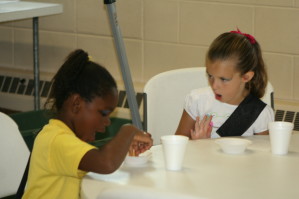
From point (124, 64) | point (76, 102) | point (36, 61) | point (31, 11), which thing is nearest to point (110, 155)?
point (76, 102)

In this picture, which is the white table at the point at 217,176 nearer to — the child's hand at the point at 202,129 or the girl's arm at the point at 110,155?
the girl's arm at the point at 110,155

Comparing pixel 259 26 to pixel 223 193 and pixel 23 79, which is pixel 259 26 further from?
pixel 223 193

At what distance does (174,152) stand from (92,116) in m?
0.26

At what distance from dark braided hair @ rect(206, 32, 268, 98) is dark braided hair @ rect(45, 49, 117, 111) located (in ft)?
2.07

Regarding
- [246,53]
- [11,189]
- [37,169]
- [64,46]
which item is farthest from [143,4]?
[37,169]

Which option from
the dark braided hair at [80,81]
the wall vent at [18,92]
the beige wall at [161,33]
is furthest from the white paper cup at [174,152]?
the wall vent at [18,92]

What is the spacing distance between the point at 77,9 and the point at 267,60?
1.45 metres

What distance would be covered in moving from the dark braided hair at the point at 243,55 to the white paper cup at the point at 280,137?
1.58 ft

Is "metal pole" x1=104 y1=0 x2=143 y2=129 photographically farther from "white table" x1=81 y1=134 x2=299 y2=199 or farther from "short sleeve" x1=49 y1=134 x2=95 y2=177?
"short sleeve" x1=49 y1=134 x2=95 y2=177

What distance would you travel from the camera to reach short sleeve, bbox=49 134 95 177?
1.78 meters

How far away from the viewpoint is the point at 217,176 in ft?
5.85

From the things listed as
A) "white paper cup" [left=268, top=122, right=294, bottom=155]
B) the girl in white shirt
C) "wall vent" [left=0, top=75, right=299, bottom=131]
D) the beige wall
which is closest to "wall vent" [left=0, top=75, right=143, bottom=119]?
"wall vent" [left=0, top=75, right=299, bottom=131]

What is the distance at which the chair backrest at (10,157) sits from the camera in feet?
7.32

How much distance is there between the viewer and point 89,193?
165 centimetres
